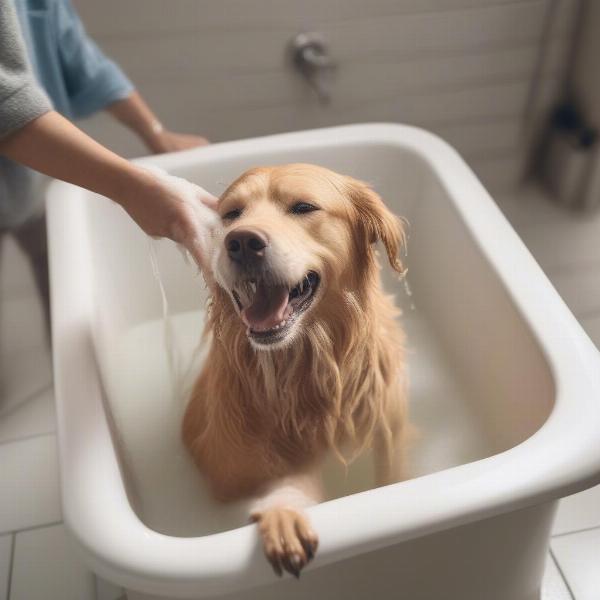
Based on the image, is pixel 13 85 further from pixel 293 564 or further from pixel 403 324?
pixel 403 324

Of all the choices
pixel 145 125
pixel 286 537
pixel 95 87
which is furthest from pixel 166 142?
pixel 286 537

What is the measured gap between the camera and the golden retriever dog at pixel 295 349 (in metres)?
0.78

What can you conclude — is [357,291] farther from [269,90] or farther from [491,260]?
[269,90]

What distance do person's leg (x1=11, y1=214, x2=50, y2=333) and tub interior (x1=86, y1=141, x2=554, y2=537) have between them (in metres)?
0.23

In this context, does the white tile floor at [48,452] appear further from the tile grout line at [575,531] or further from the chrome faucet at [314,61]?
the chrome faucet at [314,61]

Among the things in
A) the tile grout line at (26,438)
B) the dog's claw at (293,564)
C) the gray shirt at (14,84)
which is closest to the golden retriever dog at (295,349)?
the dog's claw at (293,564)

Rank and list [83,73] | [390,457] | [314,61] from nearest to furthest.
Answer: [390,457]
[83,73]
[314,61]

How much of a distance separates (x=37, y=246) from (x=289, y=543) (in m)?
1.00

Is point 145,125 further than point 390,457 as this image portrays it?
Yes

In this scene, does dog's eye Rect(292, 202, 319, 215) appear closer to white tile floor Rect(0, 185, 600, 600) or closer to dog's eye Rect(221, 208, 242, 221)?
dog's eye Rect(221, 208, 242, 221)

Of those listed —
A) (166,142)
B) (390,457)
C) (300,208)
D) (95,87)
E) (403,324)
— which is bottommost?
(403,324)

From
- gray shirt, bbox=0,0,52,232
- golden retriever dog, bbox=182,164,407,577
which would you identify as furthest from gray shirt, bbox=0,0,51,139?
golden retriever dog, bbox=182,164,407,577

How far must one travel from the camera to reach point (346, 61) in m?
1.75

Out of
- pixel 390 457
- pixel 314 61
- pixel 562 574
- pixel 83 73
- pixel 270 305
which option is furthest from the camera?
pixel 314 61
